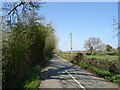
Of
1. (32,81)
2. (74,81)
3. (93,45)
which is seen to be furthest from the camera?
(93,45)

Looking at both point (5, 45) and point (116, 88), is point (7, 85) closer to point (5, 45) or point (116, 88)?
point (5, 45)

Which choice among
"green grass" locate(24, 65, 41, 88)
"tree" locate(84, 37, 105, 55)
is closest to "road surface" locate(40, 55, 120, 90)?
"green grass" locate(24, 65, 41, 88)

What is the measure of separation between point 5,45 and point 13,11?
640cm

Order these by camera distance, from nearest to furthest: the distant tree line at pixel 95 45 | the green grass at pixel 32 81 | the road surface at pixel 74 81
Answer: the green grass at pixel 32 81, the road surface at pixel 74 81, the distant tree line at pixel 95 45

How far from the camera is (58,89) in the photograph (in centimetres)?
957

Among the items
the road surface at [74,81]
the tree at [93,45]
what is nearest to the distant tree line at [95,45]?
the tree at [93,45]

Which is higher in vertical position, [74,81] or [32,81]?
[32,81]

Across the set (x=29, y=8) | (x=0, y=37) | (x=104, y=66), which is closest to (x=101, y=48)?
(x=104, y=66)

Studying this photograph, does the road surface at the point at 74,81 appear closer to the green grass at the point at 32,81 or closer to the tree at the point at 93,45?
the green grass at the point at 32,81

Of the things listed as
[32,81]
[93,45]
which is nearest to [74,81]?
[32,81]

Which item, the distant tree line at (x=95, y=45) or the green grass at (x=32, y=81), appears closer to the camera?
the green grass at (x=32, y=81)

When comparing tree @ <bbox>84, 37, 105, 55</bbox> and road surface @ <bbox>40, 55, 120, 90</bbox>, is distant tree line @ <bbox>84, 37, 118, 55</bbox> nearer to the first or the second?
tree @ <bbox>84, 37, 105, 55</bbox>

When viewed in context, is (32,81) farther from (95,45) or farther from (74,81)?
(95,45)

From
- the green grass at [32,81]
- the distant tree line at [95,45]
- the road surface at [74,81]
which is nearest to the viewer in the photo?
the green grass at [32,81]
